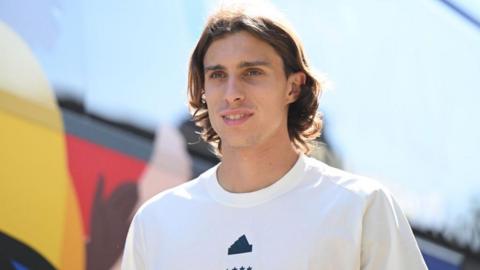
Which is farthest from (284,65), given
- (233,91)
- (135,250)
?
(135,250)

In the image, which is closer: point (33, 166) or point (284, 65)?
point (284, 65)

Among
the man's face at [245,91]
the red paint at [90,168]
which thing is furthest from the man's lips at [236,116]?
the red paint at [90,168]

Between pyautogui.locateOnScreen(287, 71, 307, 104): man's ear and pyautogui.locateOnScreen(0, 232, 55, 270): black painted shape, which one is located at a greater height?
pyautogui.locateOnScreen(287, 71, 307, 104): man's ear

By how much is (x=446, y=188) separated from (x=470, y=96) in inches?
15.8

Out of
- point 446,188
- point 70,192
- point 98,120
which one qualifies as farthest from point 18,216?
point 446,188

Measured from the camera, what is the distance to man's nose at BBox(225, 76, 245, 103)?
208 centimetres

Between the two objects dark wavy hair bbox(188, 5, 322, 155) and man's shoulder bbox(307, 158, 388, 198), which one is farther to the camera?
dark wavy hair bbox(188, 5, 322, 155)

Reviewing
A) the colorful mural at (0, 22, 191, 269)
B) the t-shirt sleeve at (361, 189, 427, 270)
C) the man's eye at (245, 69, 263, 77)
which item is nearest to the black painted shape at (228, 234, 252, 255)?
the t-shirt sleeve at (361, 189, 427, 270)

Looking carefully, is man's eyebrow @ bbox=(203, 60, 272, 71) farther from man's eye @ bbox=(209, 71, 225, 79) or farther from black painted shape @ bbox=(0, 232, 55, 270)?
black painted shape @ bbox=(0, 232, 55, 270)

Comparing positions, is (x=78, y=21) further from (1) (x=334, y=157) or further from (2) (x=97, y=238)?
(1) (x=334, y=157)

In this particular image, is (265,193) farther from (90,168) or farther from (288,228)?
(90,168)

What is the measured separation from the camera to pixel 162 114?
3121 millimetres

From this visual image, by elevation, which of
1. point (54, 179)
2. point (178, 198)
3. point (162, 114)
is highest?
point (178, 198)

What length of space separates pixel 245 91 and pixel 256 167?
19 cm
